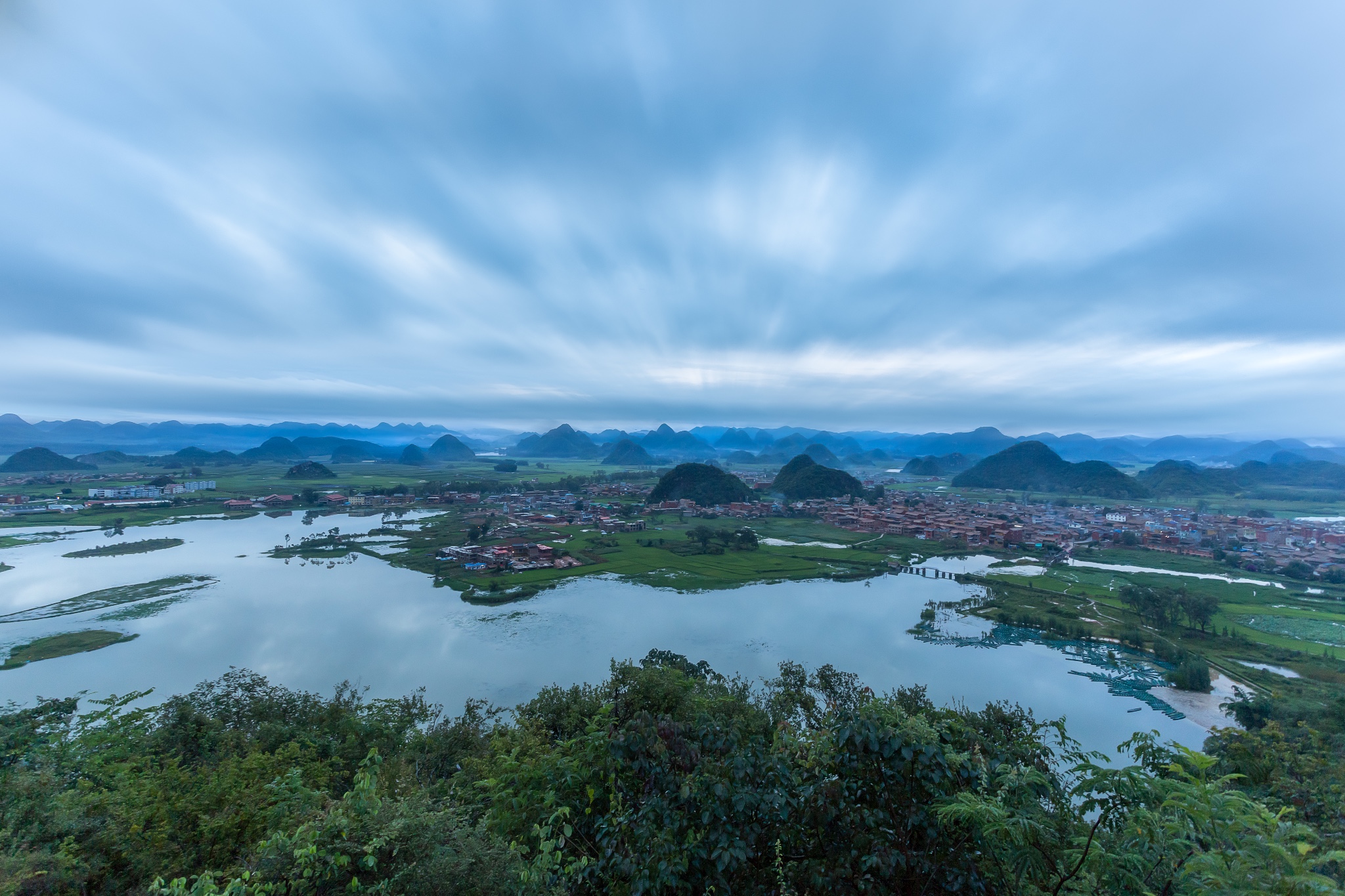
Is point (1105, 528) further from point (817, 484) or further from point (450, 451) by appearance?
point (450, 451)

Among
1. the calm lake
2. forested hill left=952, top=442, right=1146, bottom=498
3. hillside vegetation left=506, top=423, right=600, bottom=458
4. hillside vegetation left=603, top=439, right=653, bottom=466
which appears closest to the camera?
the calm lake

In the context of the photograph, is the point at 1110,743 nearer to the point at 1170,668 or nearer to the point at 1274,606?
the point at 1170,668

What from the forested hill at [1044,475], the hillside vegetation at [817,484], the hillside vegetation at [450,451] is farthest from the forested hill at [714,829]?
the hillside vegetation at [450,451]

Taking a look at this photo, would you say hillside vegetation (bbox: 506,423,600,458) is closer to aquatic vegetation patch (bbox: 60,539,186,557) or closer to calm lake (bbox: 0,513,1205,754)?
aquatic vegetation patch (bbox: 60,539,186,557)

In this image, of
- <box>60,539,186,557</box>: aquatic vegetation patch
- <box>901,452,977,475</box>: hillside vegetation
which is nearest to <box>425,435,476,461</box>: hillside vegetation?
<box>60,539,186,557</box>: aquatic vegetation patch

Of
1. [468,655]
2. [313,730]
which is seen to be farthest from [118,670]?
[313,730]

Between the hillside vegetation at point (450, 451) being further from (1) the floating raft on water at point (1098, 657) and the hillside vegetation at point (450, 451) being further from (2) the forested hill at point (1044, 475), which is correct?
(1) the floating raft on water at point (1098, 657)
